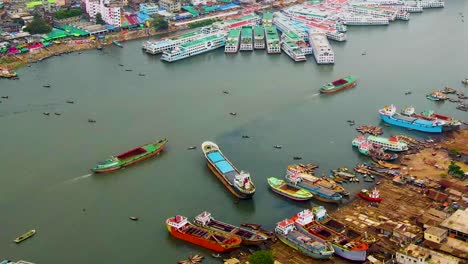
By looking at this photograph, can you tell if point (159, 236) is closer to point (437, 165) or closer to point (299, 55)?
point (437, 165)

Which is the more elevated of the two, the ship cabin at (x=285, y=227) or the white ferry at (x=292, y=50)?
the white ferry at (x=292, y=50)

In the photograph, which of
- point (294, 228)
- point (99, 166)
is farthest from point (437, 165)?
point (99, 166)

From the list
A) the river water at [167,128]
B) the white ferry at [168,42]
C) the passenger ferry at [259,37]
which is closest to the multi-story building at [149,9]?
the river water at [167,128]

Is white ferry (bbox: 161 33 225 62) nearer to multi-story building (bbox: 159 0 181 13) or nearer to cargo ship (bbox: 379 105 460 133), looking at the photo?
multi-story building (bbox: 159 0 181 13)

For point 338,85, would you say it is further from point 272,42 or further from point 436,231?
point 436,231

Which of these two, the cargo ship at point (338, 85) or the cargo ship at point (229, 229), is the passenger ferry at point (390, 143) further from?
the cargo ship at point (229, 229)

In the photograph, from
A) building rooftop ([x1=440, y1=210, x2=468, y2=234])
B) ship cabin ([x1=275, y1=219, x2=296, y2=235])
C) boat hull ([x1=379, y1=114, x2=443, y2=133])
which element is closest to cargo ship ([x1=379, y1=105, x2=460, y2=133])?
boat hull ([x1=379, y1=114, x2=443, y2=133])

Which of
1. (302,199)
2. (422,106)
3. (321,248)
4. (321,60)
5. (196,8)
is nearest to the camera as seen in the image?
(321,248)
